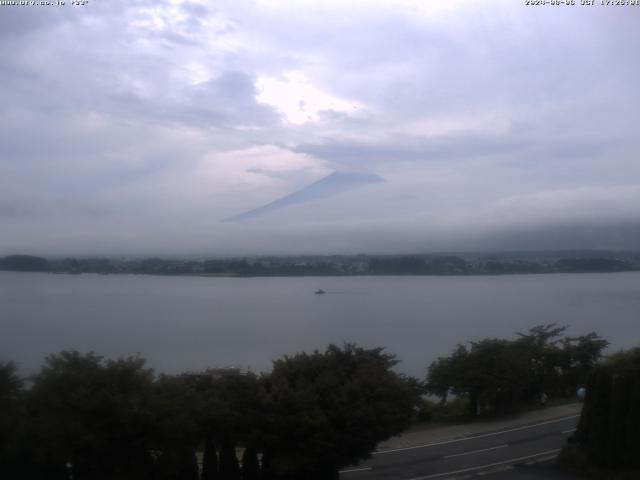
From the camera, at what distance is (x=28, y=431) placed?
11.2m

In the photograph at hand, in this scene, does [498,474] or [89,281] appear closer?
[498,474]

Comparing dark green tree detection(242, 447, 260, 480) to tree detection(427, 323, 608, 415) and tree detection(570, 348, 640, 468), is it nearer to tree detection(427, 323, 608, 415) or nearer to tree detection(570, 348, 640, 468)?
tree detection(570, 348, 640, 468)

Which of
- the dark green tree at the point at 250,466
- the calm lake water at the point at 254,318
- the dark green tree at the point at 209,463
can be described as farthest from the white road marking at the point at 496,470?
the calm lake water at the point at 254,318

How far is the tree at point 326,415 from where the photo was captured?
13.5 meters

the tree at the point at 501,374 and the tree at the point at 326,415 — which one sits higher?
the tree at the point at 326,415

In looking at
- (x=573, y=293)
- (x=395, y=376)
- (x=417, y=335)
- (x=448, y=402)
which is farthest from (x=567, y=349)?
(x=573, y=293)

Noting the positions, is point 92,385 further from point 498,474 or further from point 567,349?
point 567,349

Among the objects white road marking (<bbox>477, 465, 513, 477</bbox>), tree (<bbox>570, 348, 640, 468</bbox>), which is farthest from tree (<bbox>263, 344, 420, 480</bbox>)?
tree (<bbox>570, 348, 640, 468</bbox>)

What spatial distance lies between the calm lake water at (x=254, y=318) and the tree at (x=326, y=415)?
5703 mm

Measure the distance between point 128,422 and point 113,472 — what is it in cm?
95

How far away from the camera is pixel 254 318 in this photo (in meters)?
46.8

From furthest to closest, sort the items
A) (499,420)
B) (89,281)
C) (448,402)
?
1. (89,281)
2. (448,402)
3. (499,420)

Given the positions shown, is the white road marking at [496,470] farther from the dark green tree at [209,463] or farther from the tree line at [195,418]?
the dark green tree at [209,463]

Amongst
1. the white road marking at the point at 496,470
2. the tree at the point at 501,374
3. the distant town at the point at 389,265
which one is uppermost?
the distant town at the point at 389,265
